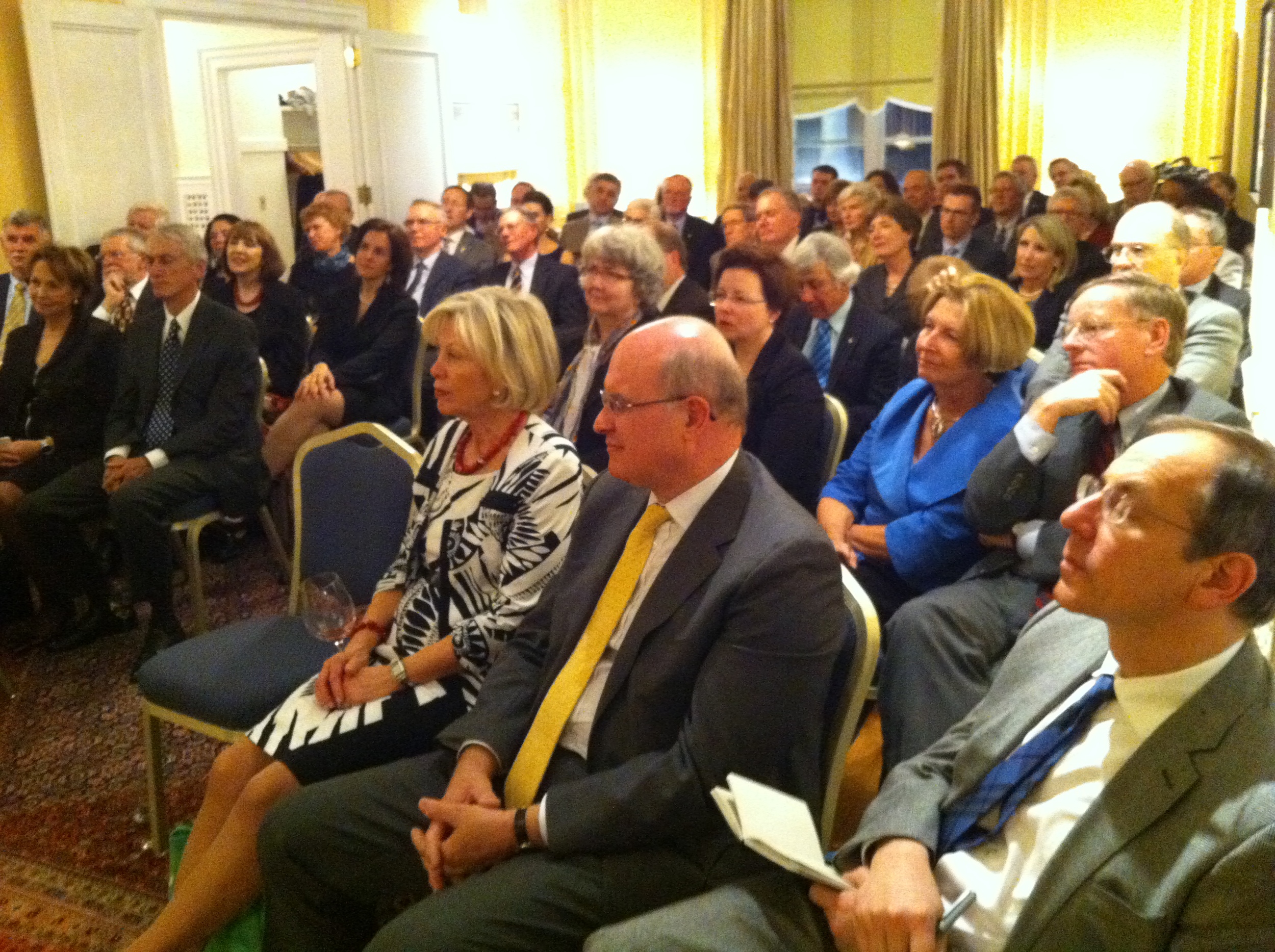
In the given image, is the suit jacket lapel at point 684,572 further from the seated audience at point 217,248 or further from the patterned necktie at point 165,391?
the seated audience at point 217,248

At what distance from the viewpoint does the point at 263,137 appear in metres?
9.25

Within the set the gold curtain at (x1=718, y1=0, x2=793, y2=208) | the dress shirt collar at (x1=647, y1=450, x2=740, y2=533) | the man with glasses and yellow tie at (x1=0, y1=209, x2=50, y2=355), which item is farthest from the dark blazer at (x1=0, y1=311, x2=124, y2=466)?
the gold curtain at (x1=718, y1=0, x2=793, y2=208)

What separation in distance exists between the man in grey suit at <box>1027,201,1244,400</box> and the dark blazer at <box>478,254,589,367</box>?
2401mm

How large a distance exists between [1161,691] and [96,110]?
23.5 feet

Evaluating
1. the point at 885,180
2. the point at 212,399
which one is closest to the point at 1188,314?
the point at 212,399

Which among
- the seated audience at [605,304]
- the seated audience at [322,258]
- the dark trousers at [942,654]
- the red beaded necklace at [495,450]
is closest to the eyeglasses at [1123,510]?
the dark trousers at [942,654]

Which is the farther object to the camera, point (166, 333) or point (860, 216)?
point (860, 216)

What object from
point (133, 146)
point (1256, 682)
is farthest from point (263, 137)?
Answer: point (1256, 682)

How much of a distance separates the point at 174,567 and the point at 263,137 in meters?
5.87

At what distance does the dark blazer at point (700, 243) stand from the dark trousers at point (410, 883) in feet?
21.4

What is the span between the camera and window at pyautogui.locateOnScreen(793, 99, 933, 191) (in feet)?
36.1

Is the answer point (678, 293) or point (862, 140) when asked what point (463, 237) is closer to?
point (678, 293)

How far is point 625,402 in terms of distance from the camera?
178 cm

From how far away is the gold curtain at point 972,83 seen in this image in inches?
389
